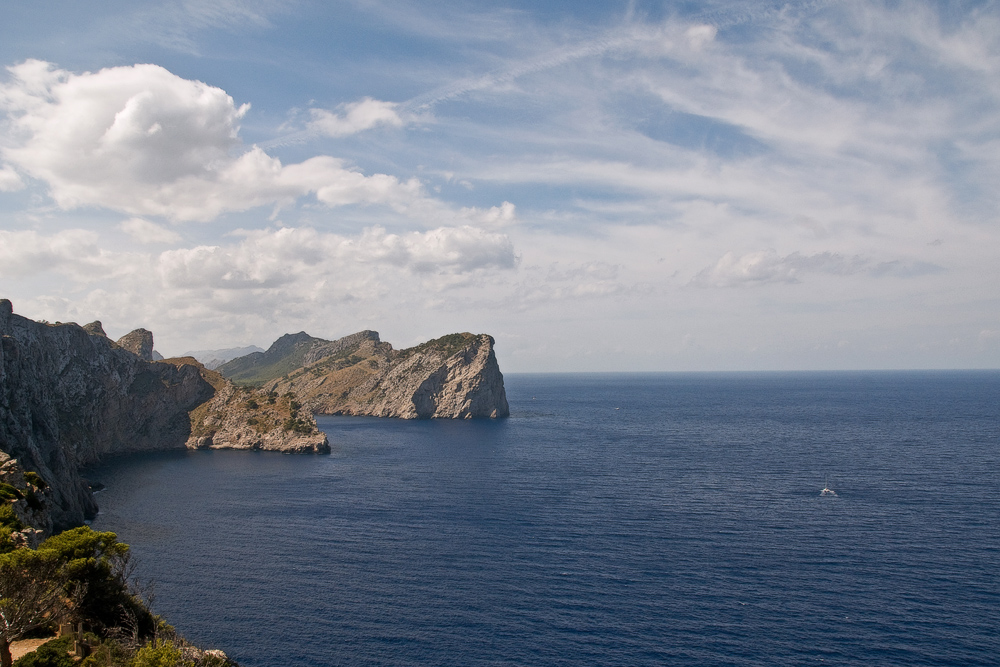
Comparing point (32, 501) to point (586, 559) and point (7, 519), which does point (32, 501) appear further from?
point (586, 559)

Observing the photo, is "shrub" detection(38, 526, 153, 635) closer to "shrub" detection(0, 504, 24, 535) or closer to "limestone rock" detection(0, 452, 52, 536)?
"shrub" detection(0, 504, 24, 535)

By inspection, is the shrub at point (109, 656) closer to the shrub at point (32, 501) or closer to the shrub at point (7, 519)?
the shrub at point (7, 519)

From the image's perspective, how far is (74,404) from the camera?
15038 cm

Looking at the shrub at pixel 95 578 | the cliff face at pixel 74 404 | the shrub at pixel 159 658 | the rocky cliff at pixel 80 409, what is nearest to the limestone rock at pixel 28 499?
the rocky cliff at pixel 80 409

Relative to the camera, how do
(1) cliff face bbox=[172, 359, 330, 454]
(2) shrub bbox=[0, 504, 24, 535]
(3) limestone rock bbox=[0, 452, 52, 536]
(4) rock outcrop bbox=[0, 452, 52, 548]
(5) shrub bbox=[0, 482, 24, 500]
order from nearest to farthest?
(2) shrub bbox=[0, 504, 24, 535], (5) shrub bbox=[0, 482, 24, 500], (4) rock outcrop bbox=[0, 452, 52, 548], (3) limestone rock bbox=[0, 452, 52, 536], (1) cliff face bbox=[172, 359, 330, 454]

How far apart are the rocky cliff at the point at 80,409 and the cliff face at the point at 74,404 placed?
0.19m

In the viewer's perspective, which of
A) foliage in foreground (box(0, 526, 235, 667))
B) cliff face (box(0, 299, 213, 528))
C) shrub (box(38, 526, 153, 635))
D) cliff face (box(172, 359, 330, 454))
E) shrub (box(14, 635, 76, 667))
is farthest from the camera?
cliff face (box(172, 359, 330, 454))

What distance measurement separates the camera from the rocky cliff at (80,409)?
92.6 meters

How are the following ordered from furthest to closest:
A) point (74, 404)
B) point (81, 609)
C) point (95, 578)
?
point (74, 404)
point (95, 578)
point (81, 609)

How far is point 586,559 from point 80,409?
14337 centimetres

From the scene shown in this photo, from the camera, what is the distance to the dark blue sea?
5328 centimetres

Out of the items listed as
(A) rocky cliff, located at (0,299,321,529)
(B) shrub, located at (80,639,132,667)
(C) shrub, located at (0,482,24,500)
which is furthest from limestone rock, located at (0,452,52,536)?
(B) shrub, located at (80,639,132,667)

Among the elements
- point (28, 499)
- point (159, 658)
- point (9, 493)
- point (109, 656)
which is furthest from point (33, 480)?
point (159, 658)

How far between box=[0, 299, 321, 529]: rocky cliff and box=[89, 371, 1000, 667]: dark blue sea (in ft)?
38.5
